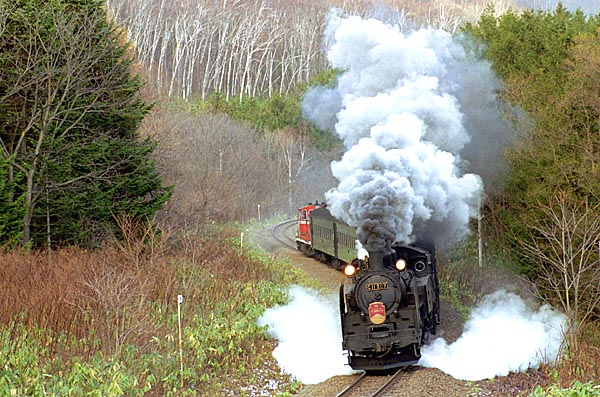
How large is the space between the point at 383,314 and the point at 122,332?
494 cm

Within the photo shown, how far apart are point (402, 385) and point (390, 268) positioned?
89.0 inches

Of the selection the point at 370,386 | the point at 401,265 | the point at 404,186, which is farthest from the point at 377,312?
the point at 404,186

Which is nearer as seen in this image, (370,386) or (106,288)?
(370,386)

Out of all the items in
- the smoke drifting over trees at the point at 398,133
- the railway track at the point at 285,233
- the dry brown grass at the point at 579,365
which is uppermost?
the smoke drifting over trees at the point at 398,133

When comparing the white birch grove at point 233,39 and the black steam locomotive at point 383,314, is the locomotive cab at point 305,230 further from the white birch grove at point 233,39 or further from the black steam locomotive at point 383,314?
the white birch grove at point 233,39

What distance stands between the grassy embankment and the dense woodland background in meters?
0.05

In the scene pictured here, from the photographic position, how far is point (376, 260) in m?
13.9

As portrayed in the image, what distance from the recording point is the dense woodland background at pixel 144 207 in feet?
45.2

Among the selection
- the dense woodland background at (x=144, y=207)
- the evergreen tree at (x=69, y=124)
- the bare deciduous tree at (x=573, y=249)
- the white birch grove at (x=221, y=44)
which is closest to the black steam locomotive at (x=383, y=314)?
the dense woodland background at (x=144, y=207)

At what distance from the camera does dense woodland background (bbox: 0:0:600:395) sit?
45.2 ft

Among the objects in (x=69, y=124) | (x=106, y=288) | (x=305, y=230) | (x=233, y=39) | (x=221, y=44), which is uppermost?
(x=233, y=39)

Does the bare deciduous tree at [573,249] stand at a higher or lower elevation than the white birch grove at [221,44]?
lower

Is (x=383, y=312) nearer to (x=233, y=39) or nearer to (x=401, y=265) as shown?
(x=401, y=265)

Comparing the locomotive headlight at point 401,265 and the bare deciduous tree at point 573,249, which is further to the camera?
the bare deciduous tree at point 573,249
